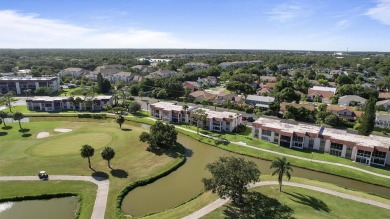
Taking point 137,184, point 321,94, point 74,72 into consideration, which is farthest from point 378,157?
point 74,72

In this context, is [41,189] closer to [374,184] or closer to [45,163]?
[45,163]

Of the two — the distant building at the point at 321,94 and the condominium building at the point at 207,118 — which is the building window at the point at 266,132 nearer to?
the condominium building at the point at 207,118

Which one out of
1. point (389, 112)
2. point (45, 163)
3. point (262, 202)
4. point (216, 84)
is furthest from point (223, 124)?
point (216, 84)

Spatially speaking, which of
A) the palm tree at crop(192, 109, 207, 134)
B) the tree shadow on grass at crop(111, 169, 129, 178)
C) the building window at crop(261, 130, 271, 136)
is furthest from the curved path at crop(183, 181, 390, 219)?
the palm tree at crop(192, 109, 207, 134)

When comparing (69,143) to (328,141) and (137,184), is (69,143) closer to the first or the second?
(137,184)

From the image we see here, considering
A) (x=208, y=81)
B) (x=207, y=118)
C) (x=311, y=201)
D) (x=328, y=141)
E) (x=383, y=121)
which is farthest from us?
(x=208, y=81)

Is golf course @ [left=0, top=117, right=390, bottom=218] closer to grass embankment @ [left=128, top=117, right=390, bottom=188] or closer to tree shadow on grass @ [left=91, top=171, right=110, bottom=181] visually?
tree shadow on grass @ [left=91, top=171, right=110, bottom=181]
